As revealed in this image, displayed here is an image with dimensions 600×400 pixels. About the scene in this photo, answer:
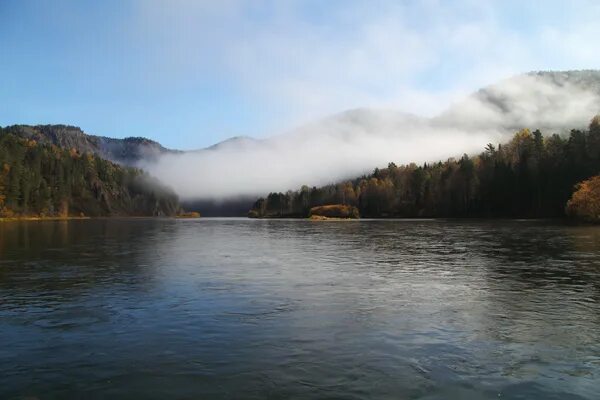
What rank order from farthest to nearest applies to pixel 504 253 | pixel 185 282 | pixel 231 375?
1. pixel 504 253
2. pixel 185 282
3. pixel 231 375

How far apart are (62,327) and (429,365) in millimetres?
15048

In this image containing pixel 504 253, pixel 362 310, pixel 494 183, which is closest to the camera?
pixel 362 310

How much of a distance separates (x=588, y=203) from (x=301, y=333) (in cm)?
13118

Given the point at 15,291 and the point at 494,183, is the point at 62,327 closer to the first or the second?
the point at 15,291

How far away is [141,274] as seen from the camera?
36.3 metres

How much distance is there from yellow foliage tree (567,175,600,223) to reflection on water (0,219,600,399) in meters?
103

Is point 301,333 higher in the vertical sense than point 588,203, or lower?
lower

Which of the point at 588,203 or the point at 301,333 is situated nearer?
the point at 301,333

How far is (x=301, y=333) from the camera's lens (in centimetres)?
1967

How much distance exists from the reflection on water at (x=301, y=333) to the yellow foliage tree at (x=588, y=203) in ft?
338

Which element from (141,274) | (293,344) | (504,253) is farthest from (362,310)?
(504,253)

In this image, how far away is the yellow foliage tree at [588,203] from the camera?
413 ft

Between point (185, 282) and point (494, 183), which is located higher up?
point (494, 183)

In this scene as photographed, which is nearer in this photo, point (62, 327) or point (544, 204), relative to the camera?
point (62, 327)
